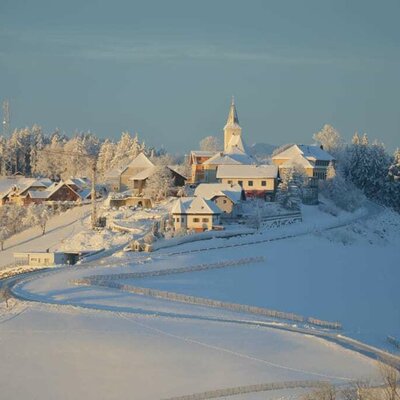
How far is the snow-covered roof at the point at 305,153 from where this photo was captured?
95312mm

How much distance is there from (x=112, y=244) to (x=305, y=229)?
1782 centimetres

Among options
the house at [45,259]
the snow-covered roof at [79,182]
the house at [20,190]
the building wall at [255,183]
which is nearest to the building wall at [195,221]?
the house at [45,259]

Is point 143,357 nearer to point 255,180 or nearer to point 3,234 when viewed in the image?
point 255,180

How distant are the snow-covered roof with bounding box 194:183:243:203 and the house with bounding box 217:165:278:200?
13.1 ft

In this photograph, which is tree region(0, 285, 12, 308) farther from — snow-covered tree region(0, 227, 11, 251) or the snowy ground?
snow-covered tree region(0, 227, 11, 251)

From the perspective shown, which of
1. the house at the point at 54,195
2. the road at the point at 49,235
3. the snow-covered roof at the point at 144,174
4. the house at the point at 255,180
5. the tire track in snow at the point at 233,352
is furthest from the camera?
the house at the point at 54,195

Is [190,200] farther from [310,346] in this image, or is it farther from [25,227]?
[310,346]

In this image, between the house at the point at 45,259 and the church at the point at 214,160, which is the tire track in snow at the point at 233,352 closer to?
the house at the point at 45,259

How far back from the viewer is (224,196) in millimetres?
77438

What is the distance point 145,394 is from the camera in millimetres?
34344

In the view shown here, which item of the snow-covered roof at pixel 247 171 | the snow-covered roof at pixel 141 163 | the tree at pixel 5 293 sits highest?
the snow-covered roof at pixel 247 171

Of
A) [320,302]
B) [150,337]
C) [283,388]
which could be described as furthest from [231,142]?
[283,388]

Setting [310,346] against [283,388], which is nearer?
[283,388]

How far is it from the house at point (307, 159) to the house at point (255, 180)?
15.9ft
